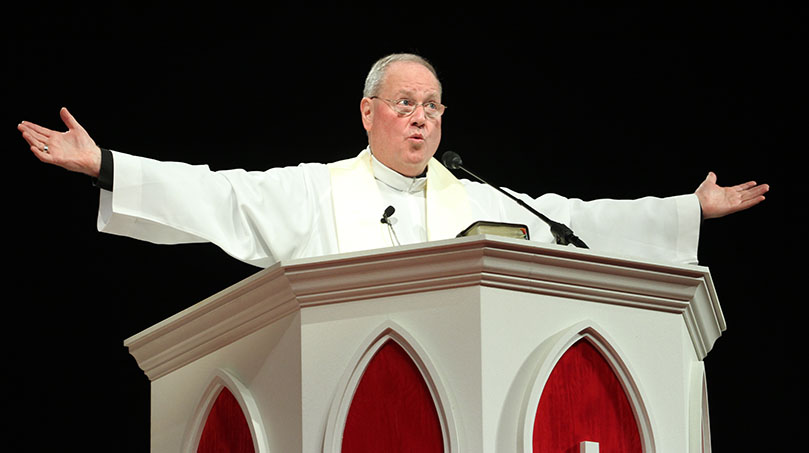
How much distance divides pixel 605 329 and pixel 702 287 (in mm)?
391

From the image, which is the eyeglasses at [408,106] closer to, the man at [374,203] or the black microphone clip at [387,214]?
the man at [374,203]

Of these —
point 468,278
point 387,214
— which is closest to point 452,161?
point 387,214

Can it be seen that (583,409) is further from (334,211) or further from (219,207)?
(334,211)

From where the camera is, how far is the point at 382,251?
3053 mm

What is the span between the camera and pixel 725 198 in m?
4.41

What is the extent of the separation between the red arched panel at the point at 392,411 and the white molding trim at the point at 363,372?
15mm

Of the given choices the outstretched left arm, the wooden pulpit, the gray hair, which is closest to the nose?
the gray hair

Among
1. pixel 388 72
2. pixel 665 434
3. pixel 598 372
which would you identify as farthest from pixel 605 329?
pixel 388 72

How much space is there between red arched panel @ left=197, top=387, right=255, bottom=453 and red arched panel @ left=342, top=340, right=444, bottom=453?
1.27 ft

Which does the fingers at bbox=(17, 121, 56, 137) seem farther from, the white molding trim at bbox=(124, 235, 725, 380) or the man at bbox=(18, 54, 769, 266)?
the white molding trim at bbox=(124, 235, 725, 380)

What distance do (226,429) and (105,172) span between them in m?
0.79

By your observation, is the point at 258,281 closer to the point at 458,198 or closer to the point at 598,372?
the point at 598,372

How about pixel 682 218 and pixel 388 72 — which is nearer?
pixel 682 218

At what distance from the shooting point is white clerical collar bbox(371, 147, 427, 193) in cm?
465
